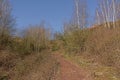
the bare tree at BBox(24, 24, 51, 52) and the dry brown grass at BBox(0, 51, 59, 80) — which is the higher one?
the bare tree at BBox(24, 24, 51, 52)

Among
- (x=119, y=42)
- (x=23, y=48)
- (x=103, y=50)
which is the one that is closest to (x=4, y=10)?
(x=23, y=48)

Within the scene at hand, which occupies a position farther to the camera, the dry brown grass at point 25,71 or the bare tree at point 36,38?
the bare tree at point 36,38

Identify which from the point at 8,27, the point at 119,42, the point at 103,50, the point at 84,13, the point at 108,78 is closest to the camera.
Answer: the point at 108,78

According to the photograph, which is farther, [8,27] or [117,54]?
[8,27]

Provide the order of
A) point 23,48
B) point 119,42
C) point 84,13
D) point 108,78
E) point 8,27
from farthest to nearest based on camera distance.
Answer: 1. point 23,48
2. point 84,13
3. point 8,27
4. point 119,42
5. point 108,78

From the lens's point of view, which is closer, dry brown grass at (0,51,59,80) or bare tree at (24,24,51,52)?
dry brown grass at (0,51,59,80)

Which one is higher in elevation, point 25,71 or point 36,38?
point 36,38

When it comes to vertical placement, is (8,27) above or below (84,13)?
below

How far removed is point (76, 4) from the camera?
100ft

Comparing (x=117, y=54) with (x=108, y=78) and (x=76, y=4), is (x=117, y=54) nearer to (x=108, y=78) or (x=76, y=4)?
(x=108, y=78)

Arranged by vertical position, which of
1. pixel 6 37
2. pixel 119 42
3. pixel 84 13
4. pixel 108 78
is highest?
pixel 84 13

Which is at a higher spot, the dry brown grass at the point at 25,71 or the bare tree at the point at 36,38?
the bare tree at the point at 36,38

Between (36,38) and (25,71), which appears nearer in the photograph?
(25,71)

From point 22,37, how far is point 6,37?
8285mm
